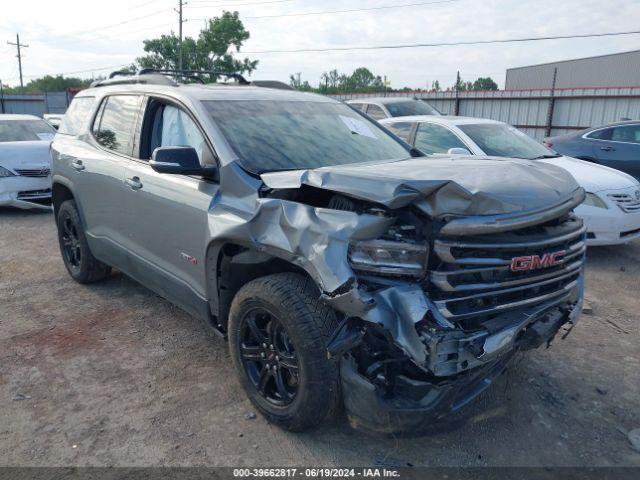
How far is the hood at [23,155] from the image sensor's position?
8.77 meters

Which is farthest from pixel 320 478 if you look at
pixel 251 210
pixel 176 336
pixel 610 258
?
pixel 610 258

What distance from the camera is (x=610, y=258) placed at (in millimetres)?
6371

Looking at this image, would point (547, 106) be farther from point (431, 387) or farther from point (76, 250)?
point (431, 387)

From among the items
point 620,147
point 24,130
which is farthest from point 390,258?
point 24,130

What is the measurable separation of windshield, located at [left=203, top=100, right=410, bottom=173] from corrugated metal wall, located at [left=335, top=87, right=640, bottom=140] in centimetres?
1431

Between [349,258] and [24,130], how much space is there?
970 centimetres

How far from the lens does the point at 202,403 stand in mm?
3309

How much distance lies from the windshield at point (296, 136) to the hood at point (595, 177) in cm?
284

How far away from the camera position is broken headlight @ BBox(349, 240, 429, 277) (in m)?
2.45

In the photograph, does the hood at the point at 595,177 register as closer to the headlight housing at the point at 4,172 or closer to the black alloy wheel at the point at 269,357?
the black alloy wheel at the point at 269,357

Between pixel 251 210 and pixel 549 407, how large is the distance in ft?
7.06

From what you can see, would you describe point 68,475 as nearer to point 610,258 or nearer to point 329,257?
point 329,257

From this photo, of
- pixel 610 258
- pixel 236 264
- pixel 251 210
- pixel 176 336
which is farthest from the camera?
pixel 610 258

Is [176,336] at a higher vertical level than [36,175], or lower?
lower
